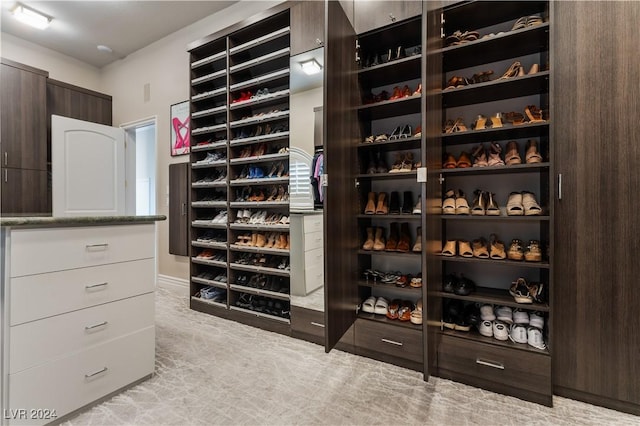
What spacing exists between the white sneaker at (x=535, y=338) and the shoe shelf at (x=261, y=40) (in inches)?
107

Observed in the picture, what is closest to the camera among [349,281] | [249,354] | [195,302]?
[349,281]

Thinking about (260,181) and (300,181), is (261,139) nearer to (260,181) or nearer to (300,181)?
(260,181)

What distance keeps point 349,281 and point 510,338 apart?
1073 millimetres

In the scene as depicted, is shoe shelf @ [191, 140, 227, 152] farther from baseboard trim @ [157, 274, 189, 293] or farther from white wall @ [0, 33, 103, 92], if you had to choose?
white wall @ [0, 33, 103, 92]

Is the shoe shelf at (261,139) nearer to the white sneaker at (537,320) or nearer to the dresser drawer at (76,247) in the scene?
the dresser drawer at (76,247)

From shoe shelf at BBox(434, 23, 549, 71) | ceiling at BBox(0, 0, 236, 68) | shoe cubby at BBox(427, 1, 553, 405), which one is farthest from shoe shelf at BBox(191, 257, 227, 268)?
ceiling at BBox(0, 0, 236, 68)

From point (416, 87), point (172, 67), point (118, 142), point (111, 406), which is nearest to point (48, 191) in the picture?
point (118, 142)

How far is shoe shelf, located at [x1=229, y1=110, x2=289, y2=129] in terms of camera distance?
2410mm

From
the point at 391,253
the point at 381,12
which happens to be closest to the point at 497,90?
the point at 381,12

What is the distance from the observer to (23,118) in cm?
335

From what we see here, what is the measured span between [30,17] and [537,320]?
549cm

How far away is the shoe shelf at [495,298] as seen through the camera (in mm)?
1571

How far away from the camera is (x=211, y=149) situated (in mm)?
2949

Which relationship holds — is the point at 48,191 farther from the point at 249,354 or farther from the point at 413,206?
the point at 413,206
